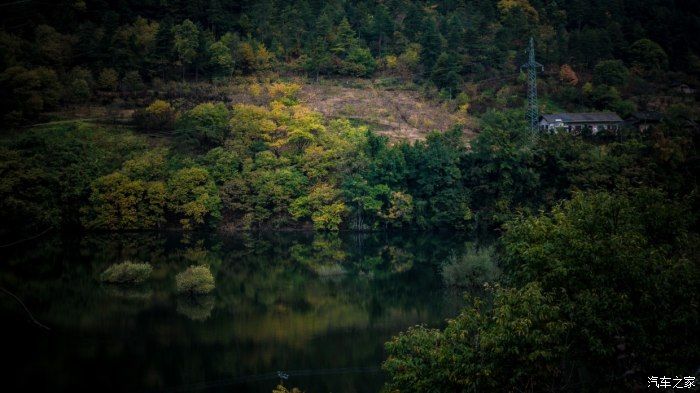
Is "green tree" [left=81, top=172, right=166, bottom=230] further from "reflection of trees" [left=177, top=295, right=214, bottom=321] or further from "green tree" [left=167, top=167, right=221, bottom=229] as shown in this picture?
"reflection of trees" [left=177, top=295, right=214, bottom=321]

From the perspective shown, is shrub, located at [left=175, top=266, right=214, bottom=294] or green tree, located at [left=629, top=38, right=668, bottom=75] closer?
shrub, located at [left=175, top=266, right=214, bottom=294]

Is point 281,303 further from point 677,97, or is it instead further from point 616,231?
point 677,97

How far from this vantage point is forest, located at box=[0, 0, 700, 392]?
1224cm

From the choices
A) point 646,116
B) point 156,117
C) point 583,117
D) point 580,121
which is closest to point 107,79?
point 156,117

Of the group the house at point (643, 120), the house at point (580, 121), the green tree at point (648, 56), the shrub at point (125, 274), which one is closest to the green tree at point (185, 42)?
the house at point (580, 121)

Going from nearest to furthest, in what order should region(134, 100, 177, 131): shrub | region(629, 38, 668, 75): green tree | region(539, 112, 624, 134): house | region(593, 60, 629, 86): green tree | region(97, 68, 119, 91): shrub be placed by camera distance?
1. region(134, 100, 177, 131): shrub
2. region(539, 112, 624, 134): house
3. region(97, 68, 119, 91): shrub
4. region(593, 60, 629, 86): green tree
5. region(629, 38, 668, 75): green tree

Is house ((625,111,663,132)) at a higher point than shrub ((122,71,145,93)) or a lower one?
lower

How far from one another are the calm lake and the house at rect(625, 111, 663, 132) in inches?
939

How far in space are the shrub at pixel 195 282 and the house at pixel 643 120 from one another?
Result: 4412cm

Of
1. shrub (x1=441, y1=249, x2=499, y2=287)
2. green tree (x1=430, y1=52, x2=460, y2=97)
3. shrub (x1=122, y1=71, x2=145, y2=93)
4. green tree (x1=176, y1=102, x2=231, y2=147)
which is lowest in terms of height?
shrub (x1=441, y1=249, x2=499, y2=287)

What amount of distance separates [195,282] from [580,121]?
41.3 m

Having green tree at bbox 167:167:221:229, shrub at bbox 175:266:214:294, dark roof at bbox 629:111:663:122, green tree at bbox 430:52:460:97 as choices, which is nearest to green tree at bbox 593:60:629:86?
dark roof at bbox 629:111:663:122

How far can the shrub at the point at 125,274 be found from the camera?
3368 cm

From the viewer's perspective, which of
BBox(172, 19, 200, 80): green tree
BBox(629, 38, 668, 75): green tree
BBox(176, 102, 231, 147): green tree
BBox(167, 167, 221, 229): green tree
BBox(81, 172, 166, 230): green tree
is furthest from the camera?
BBox(629, 38, 668, 75): green tree
